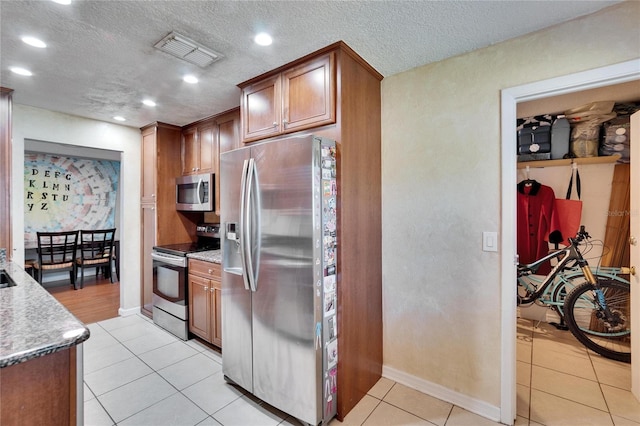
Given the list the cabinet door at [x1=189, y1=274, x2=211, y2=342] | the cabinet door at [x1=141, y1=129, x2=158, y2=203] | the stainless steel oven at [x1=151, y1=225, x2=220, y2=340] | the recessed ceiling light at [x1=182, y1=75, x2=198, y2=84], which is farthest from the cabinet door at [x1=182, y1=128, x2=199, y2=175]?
the cabinet door at [x1=189, y1=274, x2=211, y2=342]

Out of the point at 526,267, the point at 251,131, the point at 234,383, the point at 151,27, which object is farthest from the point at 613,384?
the point at 151,27

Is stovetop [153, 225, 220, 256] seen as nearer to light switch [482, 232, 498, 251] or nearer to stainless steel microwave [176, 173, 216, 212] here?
stainless steel microwave [176, 173, 216, 212]

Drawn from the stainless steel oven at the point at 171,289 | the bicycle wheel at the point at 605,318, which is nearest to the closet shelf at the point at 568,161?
the bicycle wheel at the point at 605,318

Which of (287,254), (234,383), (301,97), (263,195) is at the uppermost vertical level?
(301,97)

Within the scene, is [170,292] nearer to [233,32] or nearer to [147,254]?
[147,254]

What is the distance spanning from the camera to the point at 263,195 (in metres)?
1.98

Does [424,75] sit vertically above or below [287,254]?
above

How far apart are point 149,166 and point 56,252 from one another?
2801 mm

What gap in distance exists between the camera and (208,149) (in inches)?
134

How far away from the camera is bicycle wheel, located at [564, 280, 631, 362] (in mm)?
2648

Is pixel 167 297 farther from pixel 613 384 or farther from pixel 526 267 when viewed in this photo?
pixel 613 384

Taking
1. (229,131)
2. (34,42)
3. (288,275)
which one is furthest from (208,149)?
(288,275)

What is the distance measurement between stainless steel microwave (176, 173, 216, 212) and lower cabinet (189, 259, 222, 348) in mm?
674

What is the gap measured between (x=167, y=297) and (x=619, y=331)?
443 centimetres
